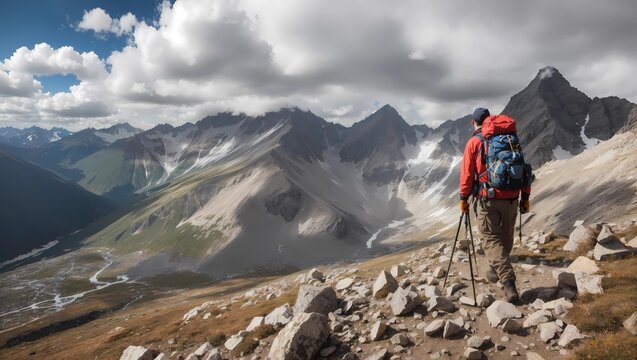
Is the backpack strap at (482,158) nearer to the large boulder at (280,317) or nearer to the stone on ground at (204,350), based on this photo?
the large boulder at (280,317)

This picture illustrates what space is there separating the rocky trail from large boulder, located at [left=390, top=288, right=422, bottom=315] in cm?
4

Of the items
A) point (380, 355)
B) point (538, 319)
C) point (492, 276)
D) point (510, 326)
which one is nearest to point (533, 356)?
point (510, 326)

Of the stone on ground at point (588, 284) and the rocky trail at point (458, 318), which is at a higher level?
the stone on ground at point (588, 284)

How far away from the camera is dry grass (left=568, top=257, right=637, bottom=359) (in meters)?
8.60

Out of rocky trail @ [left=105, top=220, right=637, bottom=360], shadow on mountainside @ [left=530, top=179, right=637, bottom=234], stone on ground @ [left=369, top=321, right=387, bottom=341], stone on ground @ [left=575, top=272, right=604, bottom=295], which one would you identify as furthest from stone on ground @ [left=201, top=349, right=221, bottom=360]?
shadow on mountainside @ [left=530, top=179, right=637, bottom=234]

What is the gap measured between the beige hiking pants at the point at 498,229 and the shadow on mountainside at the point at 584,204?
63499 millimetres

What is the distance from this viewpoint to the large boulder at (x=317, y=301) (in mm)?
16016

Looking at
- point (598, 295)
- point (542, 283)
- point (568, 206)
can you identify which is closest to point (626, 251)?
point (542, 283)

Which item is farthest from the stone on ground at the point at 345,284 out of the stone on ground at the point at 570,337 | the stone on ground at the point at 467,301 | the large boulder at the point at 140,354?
the stone on ground at the point at 570,337

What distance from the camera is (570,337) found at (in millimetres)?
9711

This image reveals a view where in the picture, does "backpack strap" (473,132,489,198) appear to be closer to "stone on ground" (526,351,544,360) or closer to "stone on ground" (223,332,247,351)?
"stone on ground" (526,351,544,360)

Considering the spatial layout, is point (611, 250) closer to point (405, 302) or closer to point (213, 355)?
point (405, 302)

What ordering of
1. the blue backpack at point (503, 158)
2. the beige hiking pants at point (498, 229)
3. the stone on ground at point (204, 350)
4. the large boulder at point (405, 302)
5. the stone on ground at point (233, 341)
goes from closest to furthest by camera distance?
the blue backpack at point (503, 158), the beige hiking pants at point (498, 229), the large boulder at point (405, 302), the stone on ground at point (233, 341), the stone on ground at point (204, 350)

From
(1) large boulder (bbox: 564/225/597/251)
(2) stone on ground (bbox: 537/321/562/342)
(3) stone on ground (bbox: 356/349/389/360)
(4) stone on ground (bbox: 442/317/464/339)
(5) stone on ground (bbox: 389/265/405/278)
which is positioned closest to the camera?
(2) stone on ground (bbox: 537/321/562/342)
